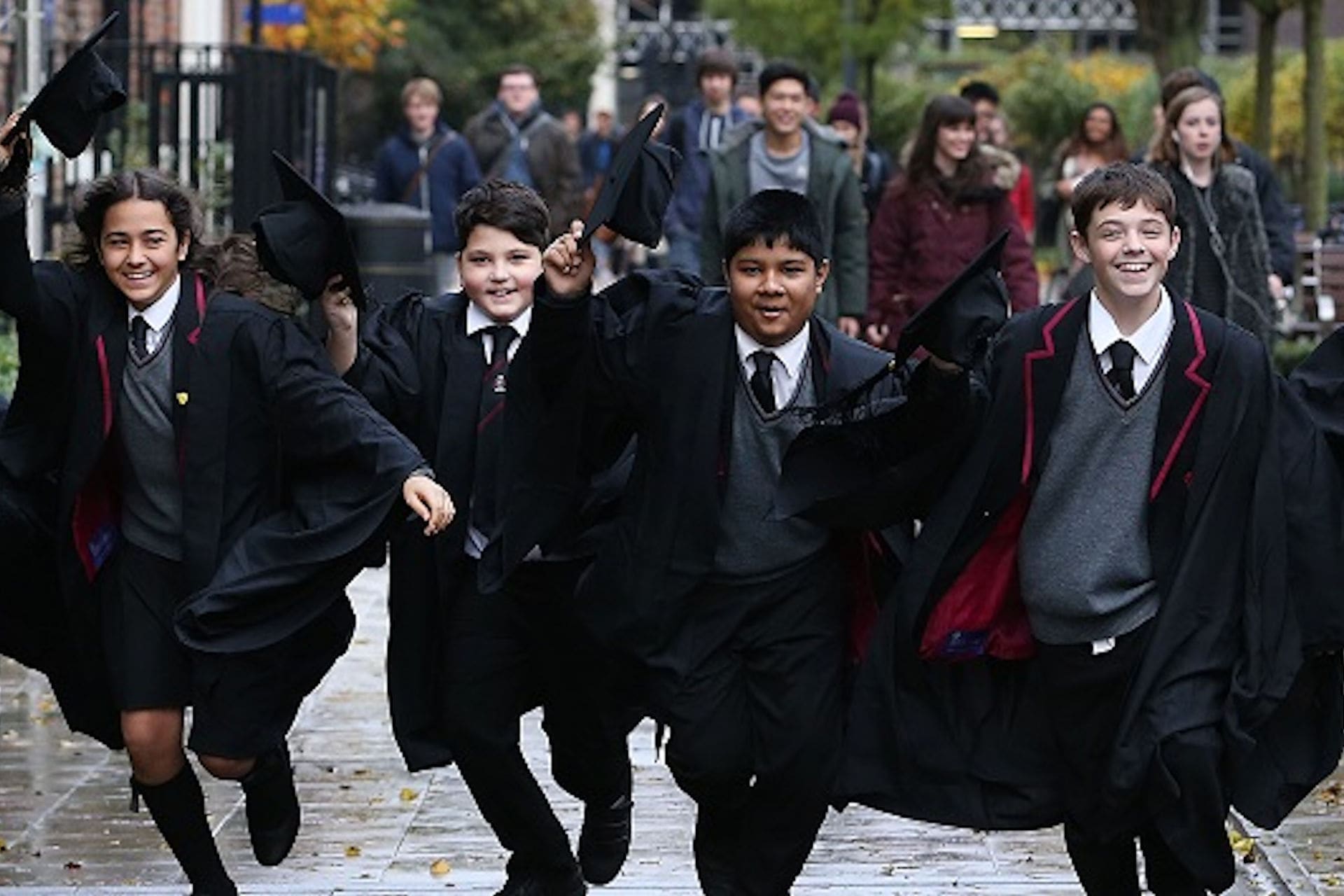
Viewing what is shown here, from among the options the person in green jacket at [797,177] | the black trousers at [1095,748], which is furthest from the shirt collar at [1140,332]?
the person in green jacket at [797,177]

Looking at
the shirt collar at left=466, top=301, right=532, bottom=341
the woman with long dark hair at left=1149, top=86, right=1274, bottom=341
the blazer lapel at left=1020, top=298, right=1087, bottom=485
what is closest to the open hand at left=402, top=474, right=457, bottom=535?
the shirt collar at left=466, top=301, right=532, bottom=341

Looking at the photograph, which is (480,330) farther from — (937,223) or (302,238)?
(937,223)

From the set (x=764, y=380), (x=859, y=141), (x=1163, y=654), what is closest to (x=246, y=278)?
(x=764, y=380)

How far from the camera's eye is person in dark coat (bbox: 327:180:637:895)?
7453mm

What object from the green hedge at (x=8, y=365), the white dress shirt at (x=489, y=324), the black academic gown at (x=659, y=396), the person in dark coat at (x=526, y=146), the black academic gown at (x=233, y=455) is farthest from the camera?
the person in dark coat at (x=526, y=146)

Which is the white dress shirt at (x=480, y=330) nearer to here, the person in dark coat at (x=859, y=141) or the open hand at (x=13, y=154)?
the open hand at (x=13, y=154)

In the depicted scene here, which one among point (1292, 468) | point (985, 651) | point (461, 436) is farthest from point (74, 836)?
point (1292, 468)

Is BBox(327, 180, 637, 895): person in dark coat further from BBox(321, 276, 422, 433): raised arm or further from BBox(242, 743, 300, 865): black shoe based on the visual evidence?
BBox(242, 743, 300, 865): black shoe

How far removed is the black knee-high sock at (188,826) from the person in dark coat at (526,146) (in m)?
10.5

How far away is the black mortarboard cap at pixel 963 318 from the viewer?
640cm

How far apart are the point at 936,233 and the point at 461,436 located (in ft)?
19.7

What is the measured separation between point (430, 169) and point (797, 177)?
5170 millimetres

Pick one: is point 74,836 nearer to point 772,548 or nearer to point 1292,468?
point 772,548

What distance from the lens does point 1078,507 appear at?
259 inches
